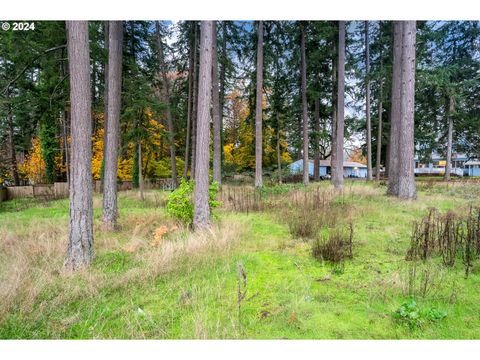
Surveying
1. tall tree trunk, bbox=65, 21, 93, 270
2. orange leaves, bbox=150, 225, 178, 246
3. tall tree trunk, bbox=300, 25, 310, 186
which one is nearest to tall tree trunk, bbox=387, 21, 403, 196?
tall tree trunk, bbox=300, 25, 310, 186

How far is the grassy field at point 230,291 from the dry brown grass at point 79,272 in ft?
0.06

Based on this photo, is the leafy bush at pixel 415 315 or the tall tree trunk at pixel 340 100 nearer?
the leafy bush at pixel 415 315

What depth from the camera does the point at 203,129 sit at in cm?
528

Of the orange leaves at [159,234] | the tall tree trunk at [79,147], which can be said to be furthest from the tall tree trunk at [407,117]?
the tall tree trunk at [79,147]

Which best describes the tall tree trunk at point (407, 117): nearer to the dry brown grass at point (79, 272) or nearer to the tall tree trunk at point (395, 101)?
the tall tree trunk at point (395, 101)

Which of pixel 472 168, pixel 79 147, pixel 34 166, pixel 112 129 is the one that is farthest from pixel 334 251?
pixel 472 168

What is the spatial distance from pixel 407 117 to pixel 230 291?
8452mm

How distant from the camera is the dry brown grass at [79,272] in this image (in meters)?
2.79

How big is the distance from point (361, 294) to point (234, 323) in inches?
61.4

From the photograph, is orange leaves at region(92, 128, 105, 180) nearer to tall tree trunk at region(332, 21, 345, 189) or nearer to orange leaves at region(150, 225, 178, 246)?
orange leaves at region(150, 225, 178, 246)

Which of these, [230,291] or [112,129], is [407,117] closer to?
[230,291]

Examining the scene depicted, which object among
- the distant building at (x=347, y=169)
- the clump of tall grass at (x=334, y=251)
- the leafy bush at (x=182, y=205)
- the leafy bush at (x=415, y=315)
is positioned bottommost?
the leafy bush at (x=415, y=315)

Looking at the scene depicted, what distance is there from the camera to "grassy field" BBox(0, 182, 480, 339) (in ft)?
7.38
